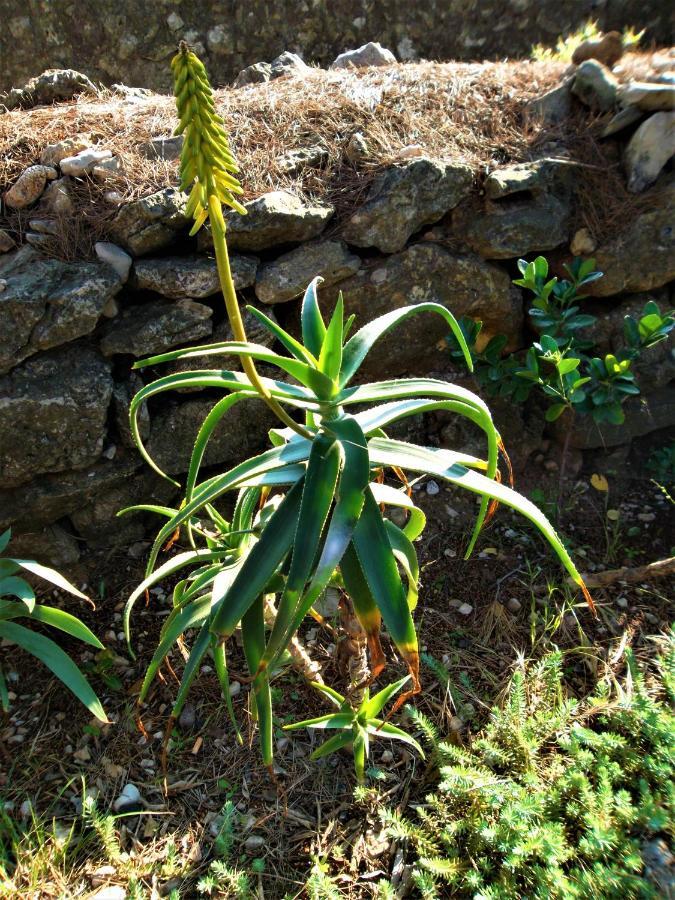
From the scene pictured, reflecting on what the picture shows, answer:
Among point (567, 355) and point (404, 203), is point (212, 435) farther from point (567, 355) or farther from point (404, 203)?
point (567, 355)

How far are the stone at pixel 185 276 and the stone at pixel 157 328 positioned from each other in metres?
0.05

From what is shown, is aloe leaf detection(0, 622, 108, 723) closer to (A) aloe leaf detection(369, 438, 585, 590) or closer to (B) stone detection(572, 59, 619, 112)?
(A) aloe leaf detection(369, 438, 585, 590)

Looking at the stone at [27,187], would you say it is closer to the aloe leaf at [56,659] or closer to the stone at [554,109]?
the aloe leaf at [56,659]

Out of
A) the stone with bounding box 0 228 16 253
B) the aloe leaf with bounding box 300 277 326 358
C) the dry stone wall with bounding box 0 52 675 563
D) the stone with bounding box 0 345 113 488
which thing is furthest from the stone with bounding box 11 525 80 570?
the aloe leaf with bounding box 300 277 326 358

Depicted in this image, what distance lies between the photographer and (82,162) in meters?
2.27

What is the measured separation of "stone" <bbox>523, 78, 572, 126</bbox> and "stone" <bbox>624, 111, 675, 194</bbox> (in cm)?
30

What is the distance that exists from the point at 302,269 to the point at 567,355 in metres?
0.94

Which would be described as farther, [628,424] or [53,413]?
[628,424]

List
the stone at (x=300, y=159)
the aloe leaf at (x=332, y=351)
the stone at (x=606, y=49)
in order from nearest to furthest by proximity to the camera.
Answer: the aloe leaf at (x=332, y=351)
the stone at (x=300, y=159)
the stone at (x=606, y=49)

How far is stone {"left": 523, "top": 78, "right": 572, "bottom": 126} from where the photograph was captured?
260 centimetres

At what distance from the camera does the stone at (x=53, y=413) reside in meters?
2.06

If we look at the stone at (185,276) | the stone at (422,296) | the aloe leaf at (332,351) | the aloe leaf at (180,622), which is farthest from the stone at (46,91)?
the aloe leaf at (180,622)

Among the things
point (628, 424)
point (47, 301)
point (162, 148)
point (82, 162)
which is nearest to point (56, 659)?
point (47, 301)

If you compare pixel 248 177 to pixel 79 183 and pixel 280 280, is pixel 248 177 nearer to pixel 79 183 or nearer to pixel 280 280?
pixel 280 280
